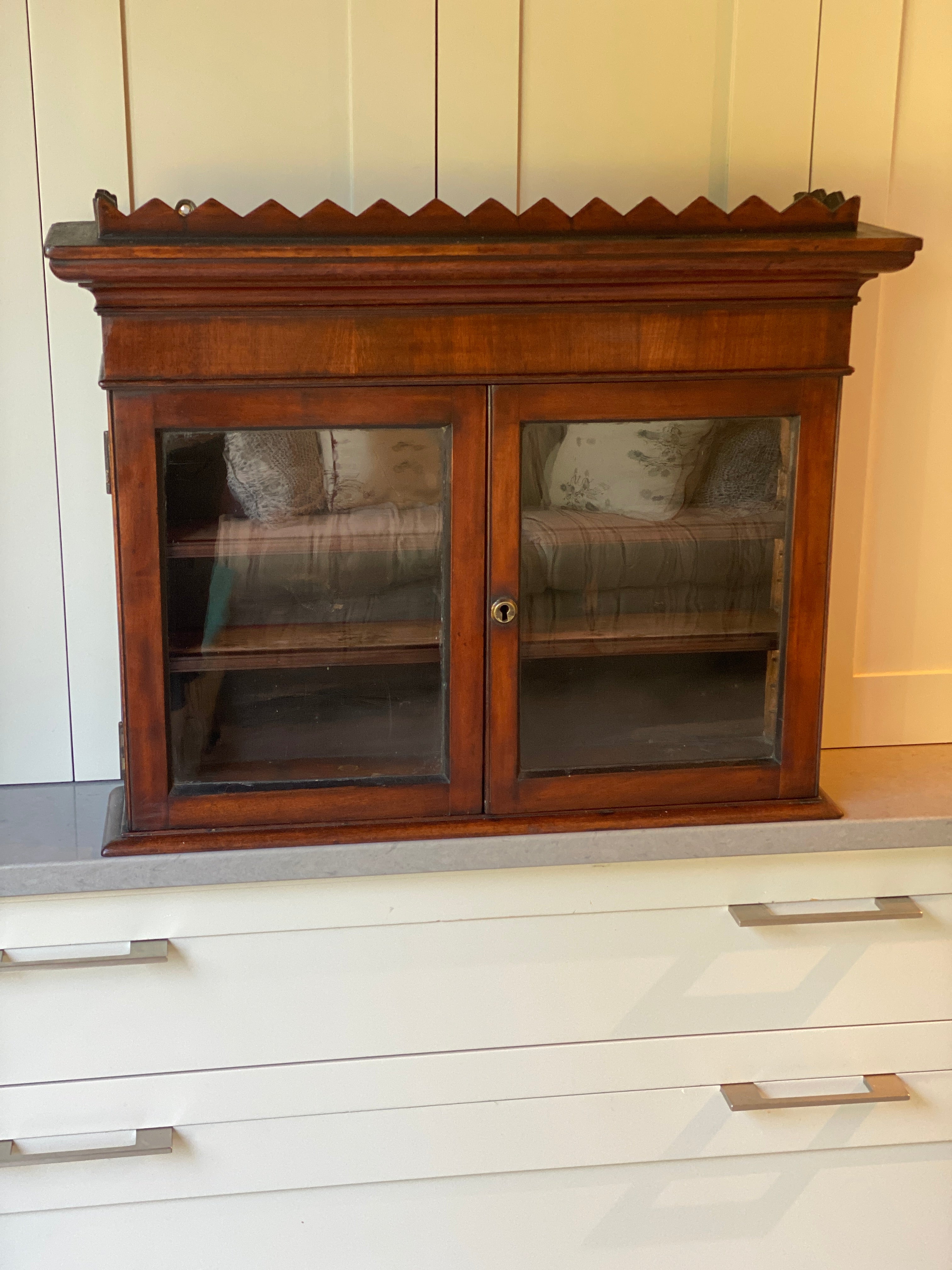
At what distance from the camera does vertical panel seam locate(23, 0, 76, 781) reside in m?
1.49

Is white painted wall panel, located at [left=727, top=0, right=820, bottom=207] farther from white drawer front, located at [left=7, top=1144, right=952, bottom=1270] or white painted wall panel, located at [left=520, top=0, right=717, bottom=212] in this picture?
white drawer front, located at [left=7, top=1144, right=952, bottom=1270]

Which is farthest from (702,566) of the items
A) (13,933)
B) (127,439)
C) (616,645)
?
(13,933)

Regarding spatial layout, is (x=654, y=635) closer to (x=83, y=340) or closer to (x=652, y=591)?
(x=652, y=591)

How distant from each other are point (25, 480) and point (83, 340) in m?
0.20

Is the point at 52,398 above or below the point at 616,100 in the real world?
below

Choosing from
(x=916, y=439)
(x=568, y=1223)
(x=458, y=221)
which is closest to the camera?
(x=458, y=221)

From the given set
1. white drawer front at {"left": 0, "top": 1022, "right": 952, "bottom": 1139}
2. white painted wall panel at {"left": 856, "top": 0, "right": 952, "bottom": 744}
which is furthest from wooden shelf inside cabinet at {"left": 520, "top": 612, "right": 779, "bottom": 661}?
white drawer front at {"left": 0, "top": 1022, "right": 952, "bottom": 1139}

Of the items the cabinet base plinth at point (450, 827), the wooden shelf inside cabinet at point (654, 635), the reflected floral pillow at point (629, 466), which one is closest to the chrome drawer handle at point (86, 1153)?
the cabinet base plinth at point (450, 827)

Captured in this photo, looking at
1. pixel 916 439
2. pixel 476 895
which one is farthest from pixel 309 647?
pixel 916 439

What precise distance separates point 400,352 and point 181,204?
0.34m

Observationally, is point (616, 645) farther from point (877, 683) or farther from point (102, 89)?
point (102, 89)

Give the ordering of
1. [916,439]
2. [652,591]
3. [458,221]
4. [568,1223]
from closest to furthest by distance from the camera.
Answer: [458,221]
[652,591]
[568,1223]
[916,439]

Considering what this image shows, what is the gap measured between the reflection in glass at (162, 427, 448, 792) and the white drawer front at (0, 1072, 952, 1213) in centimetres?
44

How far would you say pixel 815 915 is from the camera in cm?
149
